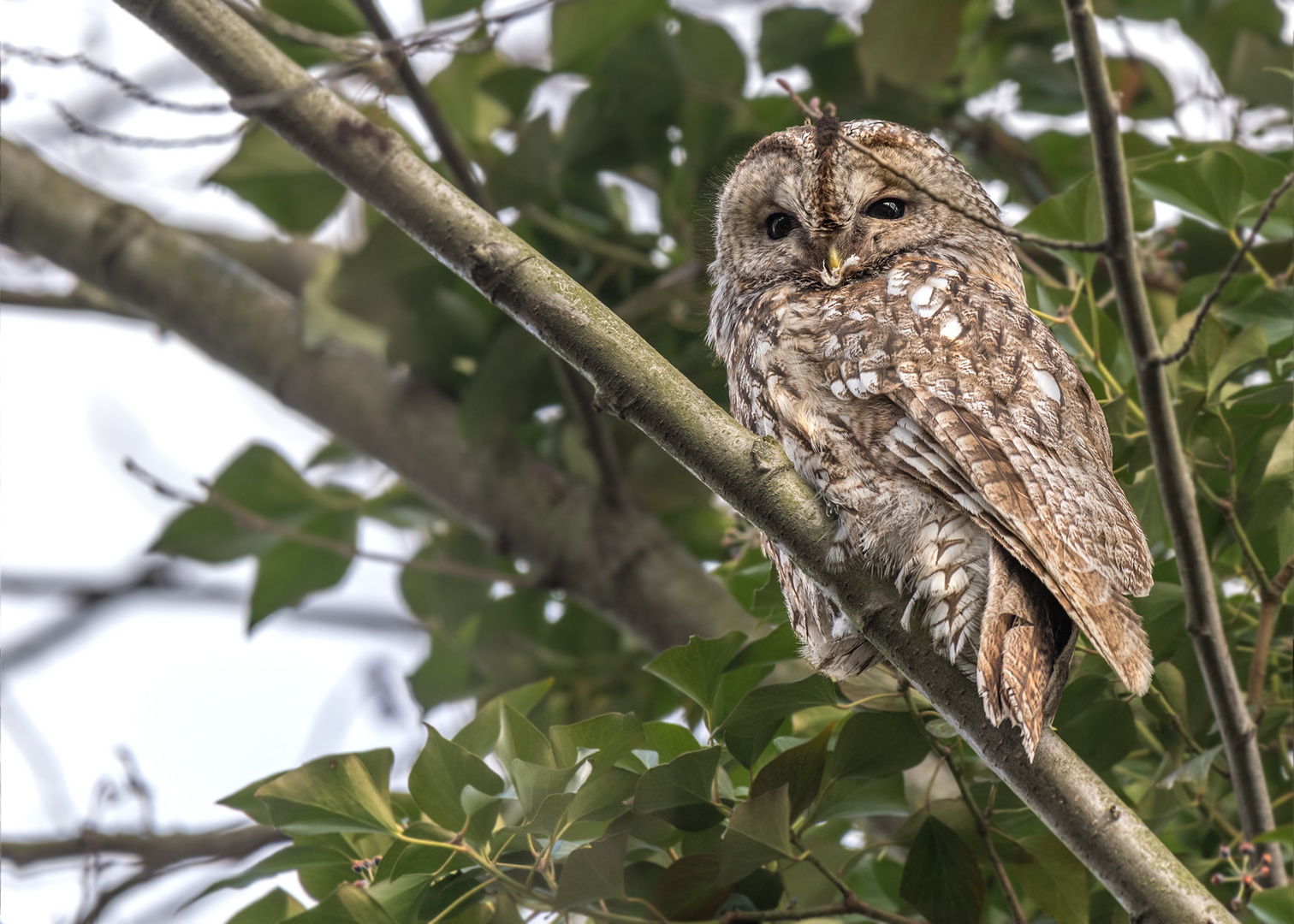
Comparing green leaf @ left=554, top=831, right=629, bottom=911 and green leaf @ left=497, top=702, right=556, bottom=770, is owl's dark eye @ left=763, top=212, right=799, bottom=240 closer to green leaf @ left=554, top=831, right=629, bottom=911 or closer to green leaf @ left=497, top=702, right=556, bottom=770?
green leaf @ left=497, top=702, right=556, bottom=770

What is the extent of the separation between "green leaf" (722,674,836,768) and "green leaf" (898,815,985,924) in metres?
0.23

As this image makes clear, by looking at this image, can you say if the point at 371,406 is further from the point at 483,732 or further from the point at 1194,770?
the point at 1194,770

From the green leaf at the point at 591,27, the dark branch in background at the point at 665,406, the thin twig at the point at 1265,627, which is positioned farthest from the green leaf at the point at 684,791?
the green leaf at the point at 591,27

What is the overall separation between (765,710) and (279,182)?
1.93 metres

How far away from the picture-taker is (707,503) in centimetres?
295

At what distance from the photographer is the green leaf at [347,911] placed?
1364 millimetres

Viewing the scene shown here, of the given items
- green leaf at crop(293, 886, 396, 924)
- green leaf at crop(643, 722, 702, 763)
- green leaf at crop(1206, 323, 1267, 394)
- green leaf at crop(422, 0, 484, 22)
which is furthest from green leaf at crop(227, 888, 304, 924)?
green leaf at crop(422, 0, 484, 22)

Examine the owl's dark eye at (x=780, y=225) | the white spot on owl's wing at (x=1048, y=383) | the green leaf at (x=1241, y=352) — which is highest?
the owl's dark eye at (x=780, y=225)

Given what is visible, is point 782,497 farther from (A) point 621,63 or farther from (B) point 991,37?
(B) point 991,37

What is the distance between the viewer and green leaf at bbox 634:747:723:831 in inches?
54.5

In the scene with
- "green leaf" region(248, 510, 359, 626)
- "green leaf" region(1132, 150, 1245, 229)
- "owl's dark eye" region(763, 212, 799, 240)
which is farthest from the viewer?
"green leaf" region(248, 510, 359, 626)

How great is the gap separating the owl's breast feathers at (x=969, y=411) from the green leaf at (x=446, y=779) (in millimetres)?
604

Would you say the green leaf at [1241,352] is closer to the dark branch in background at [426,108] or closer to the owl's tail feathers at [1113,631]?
the owl's tail feathers at [1113,631]

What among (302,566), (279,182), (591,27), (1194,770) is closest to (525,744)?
(1194,770)
